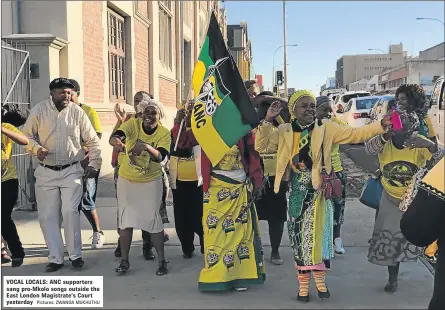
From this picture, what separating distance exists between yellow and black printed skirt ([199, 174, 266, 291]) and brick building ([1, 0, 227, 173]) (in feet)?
5.45

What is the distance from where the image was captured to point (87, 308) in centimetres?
394

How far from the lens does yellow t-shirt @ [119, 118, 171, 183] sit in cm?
488

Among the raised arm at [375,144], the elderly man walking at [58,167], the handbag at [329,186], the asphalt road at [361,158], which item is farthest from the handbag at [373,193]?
the asphalt road at [361,158]

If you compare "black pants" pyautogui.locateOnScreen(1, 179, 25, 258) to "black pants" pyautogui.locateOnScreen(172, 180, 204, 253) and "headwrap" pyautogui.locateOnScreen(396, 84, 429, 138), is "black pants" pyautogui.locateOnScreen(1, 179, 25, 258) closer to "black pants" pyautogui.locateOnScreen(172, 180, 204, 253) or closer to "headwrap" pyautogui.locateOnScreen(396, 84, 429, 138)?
"black pants" pyautogui.locateOnScreen(172, 180, 204, 253)

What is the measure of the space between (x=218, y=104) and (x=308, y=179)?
1.03 m

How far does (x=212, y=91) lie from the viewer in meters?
4.43

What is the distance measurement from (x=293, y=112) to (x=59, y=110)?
7.91 ft

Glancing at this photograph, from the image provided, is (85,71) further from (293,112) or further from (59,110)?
(293,112)

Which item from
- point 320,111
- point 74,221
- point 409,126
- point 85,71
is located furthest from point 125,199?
point 85,71

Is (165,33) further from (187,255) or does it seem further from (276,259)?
(276,259)

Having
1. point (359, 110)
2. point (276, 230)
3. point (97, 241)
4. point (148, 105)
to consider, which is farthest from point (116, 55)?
point (359, 110)

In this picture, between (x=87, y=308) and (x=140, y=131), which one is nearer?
(x=87, y=308)

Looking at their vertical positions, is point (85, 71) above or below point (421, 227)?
above

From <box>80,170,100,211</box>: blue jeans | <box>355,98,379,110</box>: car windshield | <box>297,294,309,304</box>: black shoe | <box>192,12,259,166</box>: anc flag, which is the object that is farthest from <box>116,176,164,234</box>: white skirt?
<box>355,98,379,110</box>: car windshield
